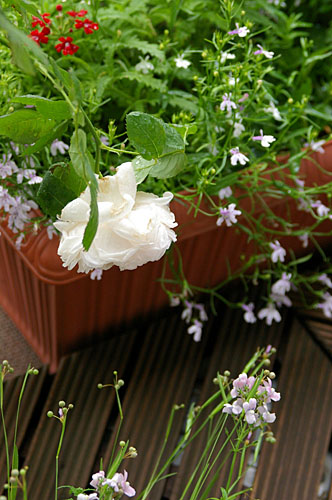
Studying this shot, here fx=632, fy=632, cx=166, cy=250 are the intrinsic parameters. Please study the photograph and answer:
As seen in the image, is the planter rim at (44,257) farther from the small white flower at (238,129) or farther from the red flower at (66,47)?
the red flower at (66,47)

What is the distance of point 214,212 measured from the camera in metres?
Answer: 0.84

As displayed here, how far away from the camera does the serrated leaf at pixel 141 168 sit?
505 mm

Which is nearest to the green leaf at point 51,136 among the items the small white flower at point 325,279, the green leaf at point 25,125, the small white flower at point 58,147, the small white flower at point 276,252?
the green leaf at point 25,125

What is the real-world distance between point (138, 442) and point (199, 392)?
124mm

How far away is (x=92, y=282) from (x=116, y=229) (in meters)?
0.39

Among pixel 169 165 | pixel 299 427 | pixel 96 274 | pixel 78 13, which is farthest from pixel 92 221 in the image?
pixel 299 427

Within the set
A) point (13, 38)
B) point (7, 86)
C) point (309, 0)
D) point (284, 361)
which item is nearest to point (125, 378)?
point (284, 361)

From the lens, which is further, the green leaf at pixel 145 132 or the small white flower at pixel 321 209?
the small white flower at pixel 321 209

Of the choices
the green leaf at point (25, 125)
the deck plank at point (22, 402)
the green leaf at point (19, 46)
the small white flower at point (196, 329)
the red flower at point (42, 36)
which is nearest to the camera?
the green leaf at point (19, 46)

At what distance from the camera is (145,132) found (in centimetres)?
49

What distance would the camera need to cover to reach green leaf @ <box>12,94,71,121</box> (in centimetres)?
46

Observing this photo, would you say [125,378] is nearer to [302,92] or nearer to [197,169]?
[197,169]

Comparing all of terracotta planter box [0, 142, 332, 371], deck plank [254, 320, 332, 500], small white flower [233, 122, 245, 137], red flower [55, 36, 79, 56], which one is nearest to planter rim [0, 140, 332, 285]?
terracotta planter box [0, 142, 332, 371]

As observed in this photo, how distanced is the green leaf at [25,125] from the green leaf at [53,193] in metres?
0.03
